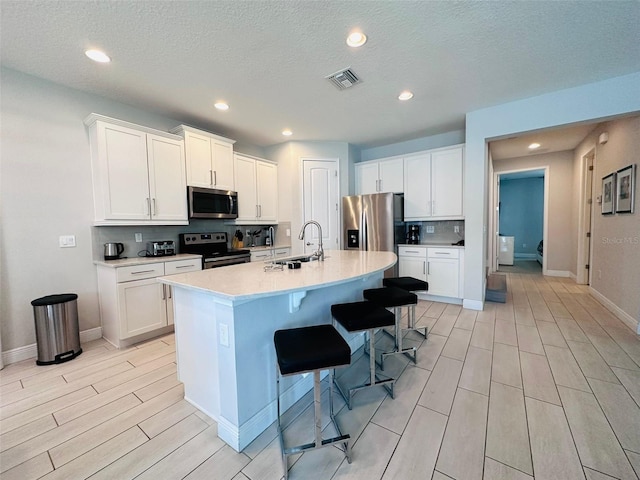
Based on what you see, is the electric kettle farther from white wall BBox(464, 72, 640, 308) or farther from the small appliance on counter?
white wall BBox(464, 72, 640, 308)

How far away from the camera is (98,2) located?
5.33ft

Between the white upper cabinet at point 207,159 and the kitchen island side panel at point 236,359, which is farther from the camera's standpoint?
the white upper cabinet at point 207,159

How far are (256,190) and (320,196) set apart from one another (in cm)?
109

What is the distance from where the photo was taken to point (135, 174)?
2867mm

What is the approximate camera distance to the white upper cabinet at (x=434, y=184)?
12.8 ft

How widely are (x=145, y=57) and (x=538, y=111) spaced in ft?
13.4

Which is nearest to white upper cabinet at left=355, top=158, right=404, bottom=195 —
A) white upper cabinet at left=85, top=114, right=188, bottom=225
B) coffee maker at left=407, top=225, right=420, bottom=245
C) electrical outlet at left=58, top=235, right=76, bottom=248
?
coffee maker at left=407, top=225, right=420, bottom=245

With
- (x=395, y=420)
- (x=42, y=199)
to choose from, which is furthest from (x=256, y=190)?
(x=395, y=420)

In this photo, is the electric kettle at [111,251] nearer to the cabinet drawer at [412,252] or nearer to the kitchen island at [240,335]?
the kitchen island at [240,335]

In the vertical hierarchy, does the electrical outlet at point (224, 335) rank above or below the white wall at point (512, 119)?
below

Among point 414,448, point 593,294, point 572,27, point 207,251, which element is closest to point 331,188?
point 207,251

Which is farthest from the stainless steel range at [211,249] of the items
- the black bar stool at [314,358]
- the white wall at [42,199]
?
the black bar stool at [314,358]

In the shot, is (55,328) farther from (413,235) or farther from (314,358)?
(413,235)

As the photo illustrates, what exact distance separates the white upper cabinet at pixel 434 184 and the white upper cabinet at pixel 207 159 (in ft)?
9.38
